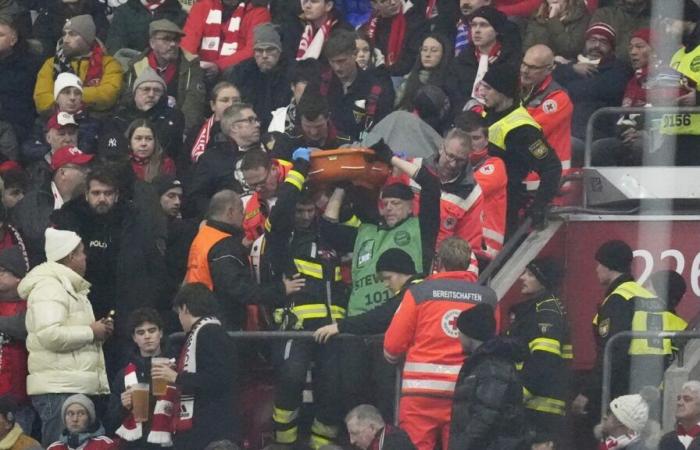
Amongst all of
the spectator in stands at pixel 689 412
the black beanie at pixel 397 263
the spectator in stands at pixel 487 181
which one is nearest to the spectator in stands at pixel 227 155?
the spectator in stands at pixel 487 181

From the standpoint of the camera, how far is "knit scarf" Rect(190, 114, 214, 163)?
1689cm

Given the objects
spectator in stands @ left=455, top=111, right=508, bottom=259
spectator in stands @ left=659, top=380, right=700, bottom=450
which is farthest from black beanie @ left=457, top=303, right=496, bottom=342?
spectator in stands @ left=455, top=111, right=508, bottom=259

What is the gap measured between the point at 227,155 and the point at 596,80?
286 cm

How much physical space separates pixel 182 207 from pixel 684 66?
382cm

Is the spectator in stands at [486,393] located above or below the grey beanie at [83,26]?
below

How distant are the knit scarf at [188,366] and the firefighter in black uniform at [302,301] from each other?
0.68 meters

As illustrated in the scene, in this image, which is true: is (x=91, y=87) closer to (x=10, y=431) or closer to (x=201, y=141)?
(x=201, y=141)

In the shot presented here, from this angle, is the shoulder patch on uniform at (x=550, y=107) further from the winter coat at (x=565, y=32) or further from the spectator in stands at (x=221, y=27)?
the spectator in stands at (x=221, y=27)

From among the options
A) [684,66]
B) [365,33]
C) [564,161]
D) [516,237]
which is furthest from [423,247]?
[365,33]

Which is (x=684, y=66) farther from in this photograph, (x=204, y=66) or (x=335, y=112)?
(x=204, y=66)

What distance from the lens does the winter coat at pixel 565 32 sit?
17297mm

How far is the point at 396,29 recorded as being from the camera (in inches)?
706

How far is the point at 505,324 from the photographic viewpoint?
14680mm

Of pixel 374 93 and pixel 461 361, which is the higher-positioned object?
pixel 374 93
